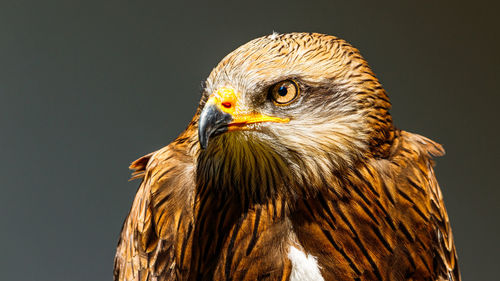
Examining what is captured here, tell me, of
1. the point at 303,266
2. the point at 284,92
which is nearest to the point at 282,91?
the point at 284,92

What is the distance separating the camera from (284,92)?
36.2 inches

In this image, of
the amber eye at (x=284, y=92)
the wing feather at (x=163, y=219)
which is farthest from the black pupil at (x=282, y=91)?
the wing feather at (x=163, y=219)

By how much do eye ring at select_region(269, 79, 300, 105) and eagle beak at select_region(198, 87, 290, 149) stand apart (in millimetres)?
34

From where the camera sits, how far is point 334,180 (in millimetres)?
961

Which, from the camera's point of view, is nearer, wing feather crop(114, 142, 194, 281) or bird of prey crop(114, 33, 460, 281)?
bird of prey crop(114, 33, 460, 281)

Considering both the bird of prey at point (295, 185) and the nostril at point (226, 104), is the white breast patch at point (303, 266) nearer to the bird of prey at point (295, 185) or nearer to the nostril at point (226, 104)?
the bird of prey at point (295, 185)

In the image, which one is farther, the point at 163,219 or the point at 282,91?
the point at 163,219

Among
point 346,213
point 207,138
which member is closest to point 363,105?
point 346,213

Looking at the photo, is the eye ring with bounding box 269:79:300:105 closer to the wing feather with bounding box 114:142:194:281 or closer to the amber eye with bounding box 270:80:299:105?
the amber eye with bounding box 270:80:299:105

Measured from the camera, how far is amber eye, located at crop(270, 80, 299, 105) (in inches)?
36.2

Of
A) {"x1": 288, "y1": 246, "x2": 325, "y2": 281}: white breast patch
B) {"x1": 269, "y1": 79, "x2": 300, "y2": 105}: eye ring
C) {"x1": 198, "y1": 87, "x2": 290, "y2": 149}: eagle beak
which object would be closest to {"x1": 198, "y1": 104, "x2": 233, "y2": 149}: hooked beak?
{"x1": 198, "y1": 87, "x2": 290, "y2": 149}: eagle beak

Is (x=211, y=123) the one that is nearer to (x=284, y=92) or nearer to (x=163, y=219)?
(x=284, y=92)

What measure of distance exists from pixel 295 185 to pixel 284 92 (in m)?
0.19

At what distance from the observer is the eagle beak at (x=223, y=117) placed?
850 mm
